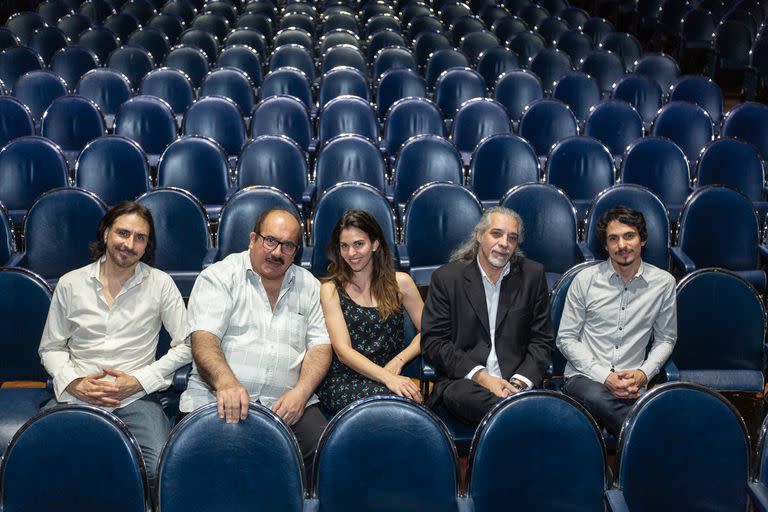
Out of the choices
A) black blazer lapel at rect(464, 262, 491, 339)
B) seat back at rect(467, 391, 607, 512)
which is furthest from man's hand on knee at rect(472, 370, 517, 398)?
seat back at rect(467, 391, 607, 512)

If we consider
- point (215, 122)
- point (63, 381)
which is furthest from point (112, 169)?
point (63, 381)

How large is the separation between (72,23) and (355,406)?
18.8 ft

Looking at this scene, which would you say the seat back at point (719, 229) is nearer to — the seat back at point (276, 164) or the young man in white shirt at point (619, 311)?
the young man in white shirt at point (619, 311)

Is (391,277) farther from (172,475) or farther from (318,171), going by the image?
(318,171)

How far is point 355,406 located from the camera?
1.89 meters

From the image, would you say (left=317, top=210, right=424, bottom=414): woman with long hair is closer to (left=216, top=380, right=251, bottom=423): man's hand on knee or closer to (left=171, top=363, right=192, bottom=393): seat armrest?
(left=171, top=363, right=192, bottom=393): seat armrest

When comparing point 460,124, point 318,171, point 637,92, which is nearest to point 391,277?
point 318,171

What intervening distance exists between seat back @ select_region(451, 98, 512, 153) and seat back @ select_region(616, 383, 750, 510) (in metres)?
2.83

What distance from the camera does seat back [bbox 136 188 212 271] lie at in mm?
3195

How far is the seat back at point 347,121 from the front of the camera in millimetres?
4598

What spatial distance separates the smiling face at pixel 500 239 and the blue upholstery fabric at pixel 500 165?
4.73 feet

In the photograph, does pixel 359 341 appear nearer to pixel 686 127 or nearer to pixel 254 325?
pixel 254 325

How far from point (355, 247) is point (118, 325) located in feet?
2.39

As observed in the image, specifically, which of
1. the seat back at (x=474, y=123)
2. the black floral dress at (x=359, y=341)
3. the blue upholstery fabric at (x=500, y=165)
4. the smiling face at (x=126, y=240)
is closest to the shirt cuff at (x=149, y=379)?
the smiling face at (x=126, y=240)
